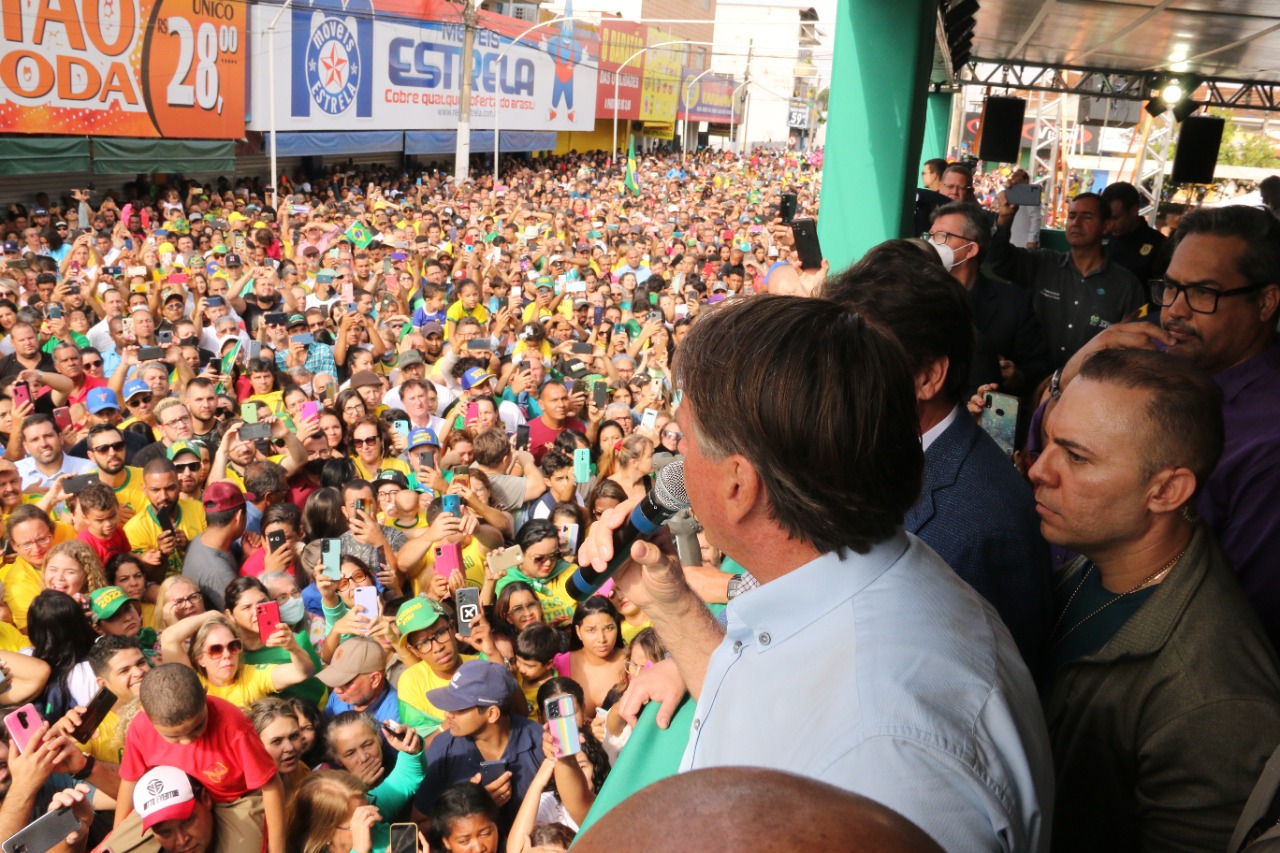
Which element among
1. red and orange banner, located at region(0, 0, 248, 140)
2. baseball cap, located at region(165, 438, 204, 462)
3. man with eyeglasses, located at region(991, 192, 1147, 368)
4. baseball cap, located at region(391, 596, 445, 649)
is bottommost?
baseball cap, located at region(391, 596, 445, 649)

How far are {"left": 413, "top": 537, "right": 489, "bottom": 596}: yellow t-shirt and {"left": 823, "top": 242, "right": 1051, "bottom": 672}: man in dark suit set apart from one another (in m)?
3.42

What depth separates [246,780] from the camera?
11.6 ft

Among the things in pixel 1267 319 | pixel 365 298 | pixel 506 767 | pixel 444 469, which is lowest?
pixel 506 767

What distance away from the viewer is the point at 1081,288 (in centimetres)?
511

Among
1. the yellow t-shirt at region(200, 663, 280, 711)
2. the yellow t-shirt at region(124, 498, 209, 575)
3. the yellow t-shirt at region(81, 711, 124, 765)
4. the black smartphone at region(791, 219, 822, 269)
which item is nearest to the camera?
the black smartphone at region(791, 219, 822, 269)

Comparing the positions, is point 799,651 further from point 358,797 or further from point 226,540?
point 226,540

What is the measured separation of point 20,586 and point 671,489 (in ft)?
14.3

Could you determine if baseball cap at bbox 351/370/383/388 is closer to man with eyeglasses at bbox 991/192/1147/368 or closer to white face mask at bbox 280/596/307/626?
white face mask at bbox 280/596/307/626

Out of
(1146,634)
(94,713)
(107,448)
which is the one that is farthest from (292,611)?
(1146,634)

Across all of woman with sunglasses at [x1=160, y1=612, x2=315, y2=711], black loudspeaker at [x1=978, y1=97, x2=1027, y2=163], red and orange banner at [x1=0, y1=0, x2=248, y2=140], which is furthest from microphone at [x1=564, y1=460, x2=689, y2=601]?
red and orange banner at [x1=0, y1=0, x2=248, y2=140]

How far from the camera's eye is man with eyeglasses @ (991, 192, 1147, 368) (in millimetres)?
4980

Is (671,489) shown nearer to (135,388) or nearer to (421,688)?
(421,688)

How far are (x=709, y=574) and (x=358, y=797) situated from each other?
177cm

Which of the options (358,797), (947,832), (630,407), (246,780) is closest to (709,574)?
Answer: (947,832)
